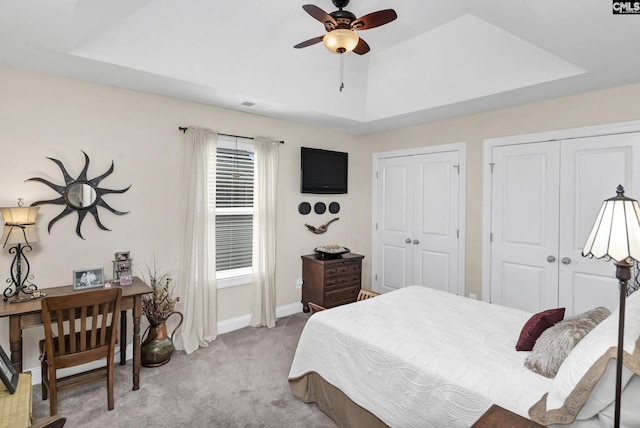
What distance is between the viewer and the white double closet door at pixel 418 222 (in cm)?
410

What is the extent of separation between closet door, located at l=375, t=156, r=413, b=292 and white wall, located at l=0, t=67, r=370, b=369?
71.2 inches

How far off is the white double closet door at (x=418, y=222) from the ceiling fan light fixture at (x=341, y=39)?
2.38m

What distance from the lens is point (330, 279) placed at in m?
4.17

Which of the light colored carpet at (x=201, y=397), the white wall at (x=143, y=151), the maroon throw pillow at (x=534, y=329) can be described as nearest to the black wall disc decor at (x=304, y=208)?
the white wall at (x=143, y=151)

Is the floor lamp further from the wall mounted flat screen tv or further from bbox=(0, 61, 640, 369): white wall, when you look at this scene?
the wall mounted flat screen tv

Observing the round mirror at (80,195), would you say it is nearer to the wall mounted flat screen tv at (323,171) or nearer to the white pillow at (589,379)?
the wall mounted flat screen tv at (323,171)

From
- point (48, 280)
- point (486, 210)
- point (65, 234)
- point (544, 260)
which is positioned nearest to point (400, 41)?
point (486, 210)

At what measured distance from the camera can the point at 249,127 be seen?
392cm

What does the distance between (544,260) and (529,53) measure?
1.97 metres

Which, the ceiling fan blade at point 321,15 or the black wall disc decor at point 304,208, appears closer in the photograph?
the ceiling fan blade at point 321,15

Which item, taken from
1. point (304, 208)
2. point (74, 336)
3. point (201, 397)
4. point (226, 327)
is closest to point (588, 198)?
point (304, 208)

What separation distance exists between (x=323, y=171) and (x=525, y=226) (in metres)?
2.46

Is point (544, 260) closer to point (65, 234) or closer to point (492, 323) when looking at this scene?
point (492, 323)

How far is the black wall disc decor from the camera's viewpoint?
4416mm
